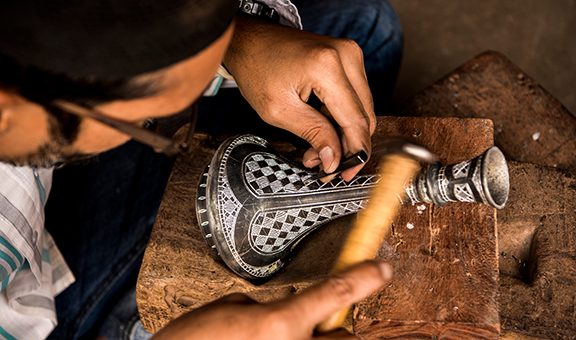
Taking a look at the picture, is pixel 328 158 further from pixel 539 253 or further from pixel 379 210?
pixel 539 253

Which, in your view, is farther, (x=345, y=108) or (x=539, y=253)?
(x=539, y=253)

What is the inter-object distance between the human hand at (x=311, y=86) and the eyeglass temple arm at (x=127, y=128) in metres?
0.29

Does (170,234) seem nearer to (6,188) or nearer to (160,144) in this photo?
(6,188)

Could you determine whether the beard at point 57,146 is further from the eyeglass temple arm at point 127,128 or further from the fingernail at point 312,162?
the fingernail at point 312,162

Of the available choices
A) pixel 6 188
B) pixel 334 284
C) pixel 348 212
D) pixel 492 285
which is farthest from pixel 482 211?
pixel 6 188

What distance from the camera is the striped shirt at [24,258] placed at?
1.12 m

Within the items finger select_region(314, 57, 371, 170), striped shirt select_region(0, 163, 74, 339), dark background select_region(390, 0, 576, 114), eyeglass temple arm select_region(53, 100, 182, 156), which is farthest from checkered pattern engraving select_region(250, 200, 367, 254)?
dark background select_region(390, 0, 576, 114)

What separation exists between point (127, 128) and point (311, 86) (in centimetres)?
40

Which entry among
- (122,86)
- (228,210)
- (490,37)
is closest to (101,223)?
(228,210)

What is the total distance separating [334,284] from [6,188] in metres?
0.69

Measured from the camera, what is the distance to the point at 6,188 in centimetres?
113

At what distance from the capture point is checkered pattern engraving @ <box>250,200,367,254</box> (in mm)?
1108

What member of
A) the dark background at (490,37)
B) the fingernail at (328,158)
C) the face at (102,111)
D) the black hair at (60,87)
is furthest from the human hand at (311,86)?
the dark background at (490,37)

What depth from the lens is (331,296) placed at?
0.76m
